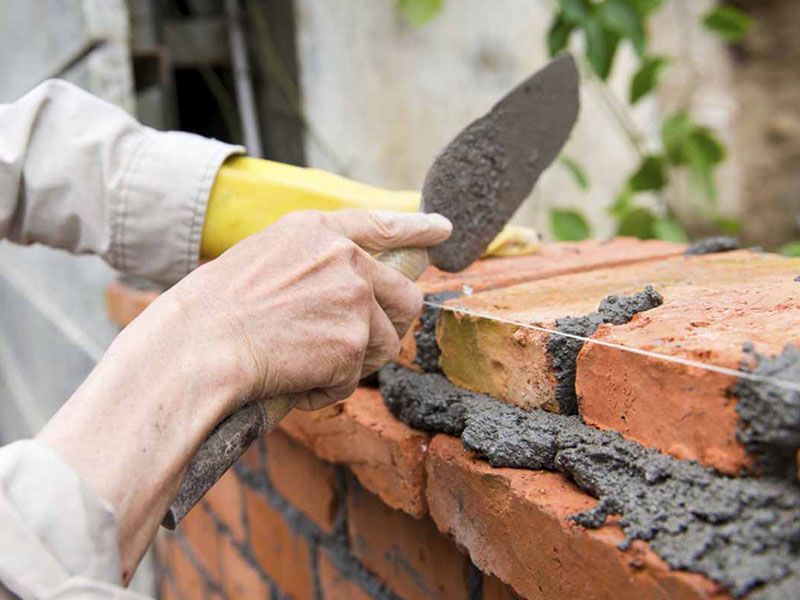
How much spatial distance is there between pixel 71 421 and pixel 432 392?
0.35 meters

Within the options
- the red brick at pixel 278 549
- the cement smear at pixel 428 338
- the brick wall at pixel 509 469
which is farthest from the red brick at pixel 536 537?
the red brick at pixel 278 549

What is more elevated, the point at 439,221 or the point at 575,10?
the point at 575,10

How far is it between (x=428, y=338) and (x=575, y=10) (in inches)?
44.4

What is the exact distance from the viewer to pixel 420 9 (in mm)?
1991

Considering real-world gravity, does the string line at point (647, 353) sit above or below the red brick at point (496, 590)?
above

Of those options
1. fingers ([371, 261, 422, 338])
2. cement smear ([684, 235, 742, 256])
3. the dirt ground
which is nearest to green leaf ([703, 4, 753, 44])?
the dirt ground

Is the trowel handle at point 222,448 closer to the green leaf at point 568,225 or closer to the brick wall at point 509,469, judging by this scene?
the brick wall at point 509,469

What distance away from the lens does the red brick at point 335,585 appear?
0.98m

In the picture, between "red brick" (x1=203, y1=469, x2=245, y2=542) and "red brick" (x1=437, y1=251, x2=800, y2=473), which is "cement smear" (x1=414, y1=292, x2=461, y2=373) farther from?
"red brick" (x1=203, y1=469, x2=245, y2=542)

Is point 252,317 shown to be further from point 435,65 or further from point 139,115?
point 435,65

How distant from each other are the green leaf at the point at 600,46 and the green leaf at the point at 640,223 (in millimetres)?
396

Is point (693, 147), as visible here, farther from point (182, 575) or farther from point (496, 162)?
point (182, 575)

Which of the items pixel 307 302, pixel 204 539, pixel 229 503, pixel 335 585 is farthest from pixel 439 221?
pixel 204 539

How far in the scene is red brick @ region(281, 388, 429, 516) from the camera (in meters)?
0.79
